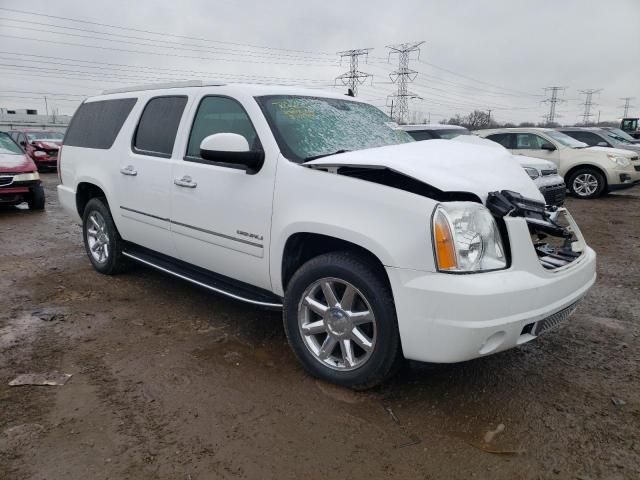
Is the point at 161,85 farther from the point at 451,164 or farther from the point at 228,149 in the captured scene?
the point at 451,164

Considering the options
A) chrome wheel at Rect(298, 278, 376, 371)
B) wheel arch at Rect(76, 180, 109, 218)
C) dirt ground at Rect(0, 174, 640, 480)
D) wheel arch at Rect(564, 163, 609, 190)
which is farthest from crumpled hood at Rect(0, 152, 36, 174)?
wheel arch at Rect(564, 163, 609, 190)

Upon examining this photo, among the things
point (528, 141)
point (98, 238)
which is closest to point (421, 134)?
point (528, 141)

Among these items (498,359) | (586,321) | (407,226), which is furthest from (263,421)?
(586,321)

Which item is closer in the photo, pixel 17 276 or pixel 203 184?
pixel 203 184

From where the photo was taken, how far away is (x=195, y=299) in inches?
182

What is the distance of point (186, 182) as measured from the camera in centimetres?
382

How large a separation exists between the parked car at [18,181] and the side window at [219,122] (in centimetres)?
757

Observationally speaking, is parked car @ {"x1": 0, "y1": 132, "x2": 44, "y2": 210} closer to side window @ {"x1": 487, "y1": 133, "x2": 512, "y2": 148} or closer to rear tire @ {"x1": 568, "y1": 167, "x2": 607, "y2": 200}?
side window @ {"x1": 487, "y1": 133, "x2": 512, "y2": 148}

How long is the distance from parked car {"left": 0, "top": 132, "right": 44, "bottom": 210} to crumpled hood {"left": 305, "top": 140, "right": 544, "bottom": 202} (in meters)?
8.90

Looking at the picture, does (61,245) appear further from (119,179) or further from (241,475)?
(241,475)

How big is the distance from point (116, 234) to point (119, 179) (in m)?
0.63

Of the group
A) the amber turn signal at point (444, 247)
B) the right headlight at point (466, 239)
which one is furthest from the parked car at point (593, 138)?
the amber turn signal at point (444, 247)

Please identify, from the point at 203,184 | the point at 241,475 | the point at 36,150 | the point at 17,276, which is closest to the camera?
the point at 241,475

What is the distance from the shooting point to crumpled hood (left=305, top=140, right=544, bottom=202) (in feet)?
8.87
